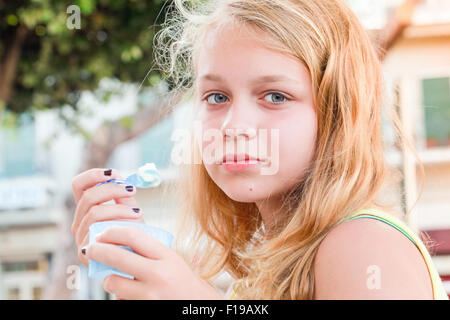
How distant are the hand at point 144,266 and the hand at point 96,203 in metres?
0.11

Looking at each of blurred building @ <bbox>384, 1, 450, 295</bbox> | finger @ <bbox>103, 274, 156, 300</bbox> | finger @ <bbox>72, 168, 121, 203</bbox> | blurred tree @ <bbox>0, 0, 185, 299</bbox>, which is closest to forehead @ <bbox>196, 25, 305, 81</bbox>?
finger @ <bbox>72, 168, 121, 203</bbox>

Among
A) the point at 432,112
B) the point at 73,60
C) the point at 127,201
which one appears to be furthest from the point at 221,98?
the point at 432,112

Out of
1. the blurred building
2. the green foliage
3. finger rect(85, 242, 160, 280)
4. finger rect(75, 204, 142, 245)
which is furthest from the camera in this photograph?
the blurred building

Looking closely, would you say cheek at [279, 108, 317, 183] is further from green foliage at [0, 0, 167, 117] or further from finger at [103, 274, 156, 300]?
green foliage at [0, 0, 167, 117]

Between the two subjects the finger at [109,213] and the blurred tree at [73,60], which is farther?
the blurred tree at [73,60]

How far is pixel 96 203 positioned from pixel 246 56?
0.25 metres

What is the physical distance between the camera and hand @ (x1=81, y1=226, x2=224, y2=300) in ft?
1.98

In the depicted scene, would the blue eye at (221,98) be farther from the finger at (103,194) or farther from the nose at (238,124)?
the finger at (103,194)

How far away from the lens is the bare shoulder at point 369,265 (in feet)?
2.02

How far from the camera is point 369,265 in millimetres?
619

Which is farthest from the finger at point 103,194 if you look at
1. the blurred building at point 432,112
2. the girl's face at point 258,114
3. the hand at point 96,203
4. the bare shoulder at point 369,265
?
the blurred building at point 432,112

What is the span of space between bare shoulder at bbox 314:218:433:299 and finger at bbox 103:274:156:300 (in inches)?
6.9

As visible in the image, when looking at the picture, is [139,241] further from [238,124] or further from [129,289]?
[238,124]
